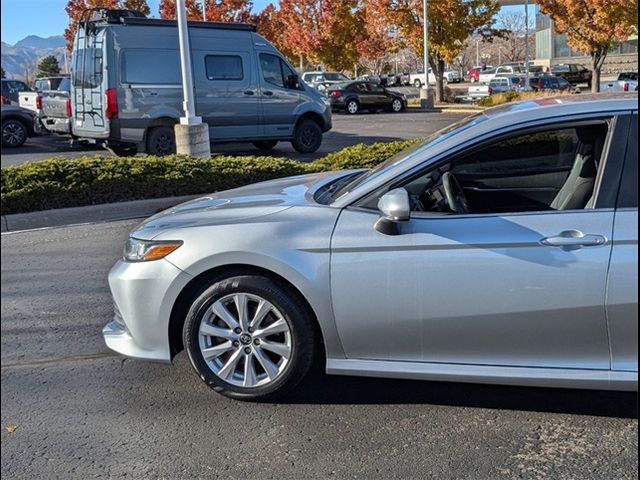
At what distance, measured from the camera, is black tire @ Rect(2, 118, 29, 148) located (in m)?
16.5

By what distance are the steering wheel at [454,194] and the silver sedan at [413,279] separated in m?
0.03

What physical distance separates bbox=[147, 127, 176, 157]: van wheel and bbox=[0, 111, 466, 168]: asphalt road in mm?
1634

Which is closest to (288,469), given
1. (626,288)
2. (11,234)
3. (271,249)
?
(271,249)

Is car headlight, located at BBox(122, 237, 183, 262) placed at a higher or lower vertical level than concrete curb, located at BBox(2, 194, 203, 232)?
higher

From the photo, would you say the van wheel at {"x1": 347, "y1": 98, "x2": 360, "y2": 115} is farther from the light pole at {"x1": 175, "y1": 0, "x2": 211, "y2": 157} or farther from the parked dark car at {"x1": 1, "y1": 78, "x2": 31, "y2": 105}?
the light pole at {"x1": 175, "y1": 0, "x2": 211, "y2": 157}

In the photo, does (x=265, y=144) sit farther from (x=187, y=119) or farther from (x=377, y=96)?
(x=377, y=96)

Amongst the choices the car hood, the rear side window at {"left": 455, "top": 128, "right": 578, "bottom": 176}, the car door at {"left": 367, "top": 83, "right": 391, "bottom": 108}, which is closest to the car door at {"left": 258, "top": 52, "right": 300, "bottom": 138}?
the rear side window at {"left": 455, "top": 128, "right": 578, "bottom": 176}

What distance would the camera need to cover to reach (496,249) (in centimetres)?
344

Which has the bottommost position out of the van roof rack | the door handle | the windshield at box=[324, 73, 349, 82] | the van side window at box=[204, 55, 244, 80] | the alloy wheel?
the alloy wheel

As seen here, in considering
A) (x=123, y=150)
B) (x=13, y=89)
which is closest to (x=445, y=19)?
(x=13, y=89)

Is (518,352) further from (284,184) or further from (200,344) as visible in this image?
(284,184)

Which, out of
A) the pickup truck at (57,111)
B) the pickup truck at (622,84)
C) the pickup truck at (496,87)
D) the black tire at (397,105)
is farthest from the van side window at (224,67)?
the pickup truck at (496,87)

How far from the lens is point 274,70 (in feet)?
47.6

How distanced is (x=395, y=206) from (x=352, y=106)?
2668 centimetres
